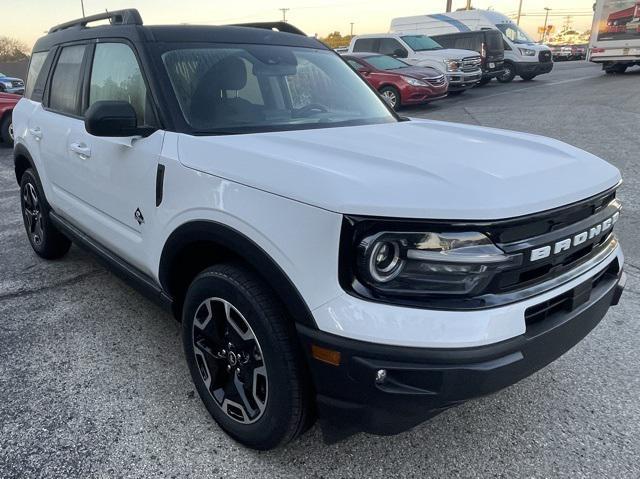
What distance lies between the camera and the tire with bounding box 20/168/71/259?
13.6 ft

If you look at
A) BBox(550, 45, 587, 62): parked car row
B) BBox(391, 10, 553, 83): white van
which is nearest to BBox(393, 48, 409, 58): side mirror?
BBox(391, 10, 553, 83): white van

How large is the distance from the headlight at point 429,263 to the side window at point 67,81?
8.41ft

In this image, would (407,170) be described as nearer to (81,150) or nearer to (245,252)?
(245,252)

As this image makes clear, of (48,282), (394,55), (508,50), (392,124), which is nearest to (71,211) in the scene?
(48,282)

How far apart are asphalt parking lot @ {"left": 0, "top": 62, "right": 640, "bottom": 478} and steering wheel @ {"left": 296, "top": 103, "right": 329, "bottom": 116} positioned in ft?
3.40

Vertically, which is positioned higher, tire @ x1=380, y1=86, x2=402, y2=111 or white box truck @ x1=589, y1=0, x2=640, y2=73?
white box truck @ x1=589, y1=0, x2=640, y2=73

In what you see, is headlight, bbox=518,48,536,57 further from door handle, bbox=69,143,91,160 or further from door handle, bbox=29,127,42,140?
door handle, bbox=69,143,91,160

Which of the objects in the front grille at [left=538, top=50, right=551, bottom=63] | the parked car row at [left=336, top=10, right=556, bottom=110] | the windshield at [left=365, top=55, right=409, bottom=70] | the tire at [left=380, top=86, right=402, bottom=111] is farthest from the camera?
the front grille at [left=538, top=50, right=551, bottom=63]

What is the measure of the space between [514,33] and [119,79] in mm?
20491

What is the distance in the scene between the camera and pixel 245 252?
199 cm

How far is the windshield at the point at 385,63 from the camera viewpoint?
46.6 feet

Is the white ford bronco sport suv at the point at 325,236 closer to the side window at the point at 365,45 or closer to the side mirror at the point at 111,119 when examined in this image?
the side mirror at the point at 111,119

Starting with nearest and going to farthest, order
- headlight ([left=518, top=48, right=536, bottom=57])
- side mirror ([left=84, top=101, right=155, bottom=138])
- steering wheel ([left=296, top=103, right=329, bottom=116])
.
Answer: side mirror ([left=84, top=101, right=155, bottom=138]) → steering wheel ([left=296, top=103, right=329, bottom=116]) → headlight ([left=518, top=48, right=536, bottom=57])

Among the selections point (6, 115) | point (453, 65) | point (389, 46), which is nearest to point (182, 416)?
point (6, 115)
